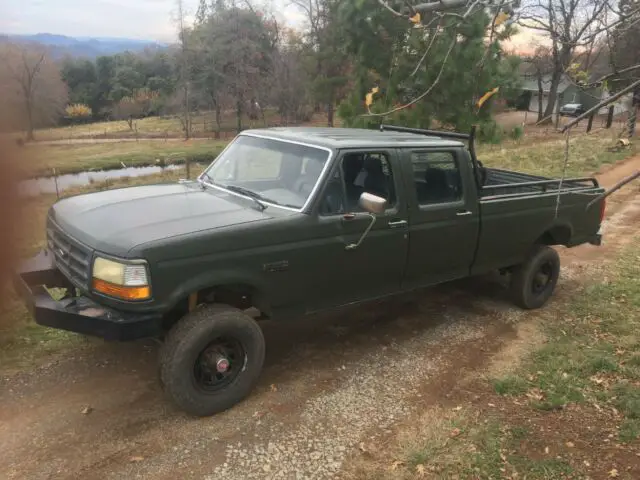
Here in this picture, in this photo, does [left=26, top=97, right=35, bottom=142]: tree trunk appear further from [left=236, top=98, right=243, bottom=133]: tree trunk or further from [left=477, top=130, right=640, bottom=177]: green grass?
[left=236, top=98, right=243, bottom=133]: tree trunk

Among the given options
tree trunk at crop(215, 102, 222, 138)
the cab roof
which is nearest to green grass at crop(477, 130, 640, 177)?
the cab roof

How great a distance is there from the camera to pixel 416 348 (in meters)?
5.09

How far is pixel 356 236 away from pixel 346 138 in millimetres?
903

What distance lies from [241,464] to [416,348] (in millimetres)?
2189

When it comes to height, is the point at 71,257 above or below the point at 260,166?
below

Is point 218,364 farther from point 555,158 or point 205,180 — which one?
point 555,158

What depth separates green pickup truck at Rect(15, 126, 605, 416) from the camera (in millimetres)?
3496

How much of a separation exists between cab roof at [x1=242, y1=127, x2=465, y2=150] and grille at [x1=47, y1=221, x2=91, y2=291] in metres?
1.87

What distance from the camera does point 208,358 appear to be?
3.83m

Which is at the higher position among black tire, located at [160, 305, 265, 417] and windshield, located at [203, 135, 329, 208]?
windshield, located at [203, 135, 329, 208]

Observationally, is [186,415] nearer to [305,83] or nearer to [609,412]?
[609,412]

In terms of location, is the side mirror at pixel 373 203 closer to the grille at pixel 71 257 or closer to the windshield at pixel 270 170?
the windshield at pixel 270 170

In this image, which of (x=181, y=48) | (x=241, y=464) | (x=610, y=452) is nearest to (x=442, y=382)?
(x=610, y=452)

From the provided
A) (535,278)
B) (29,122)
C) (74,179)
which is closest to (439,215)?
(535,278)
